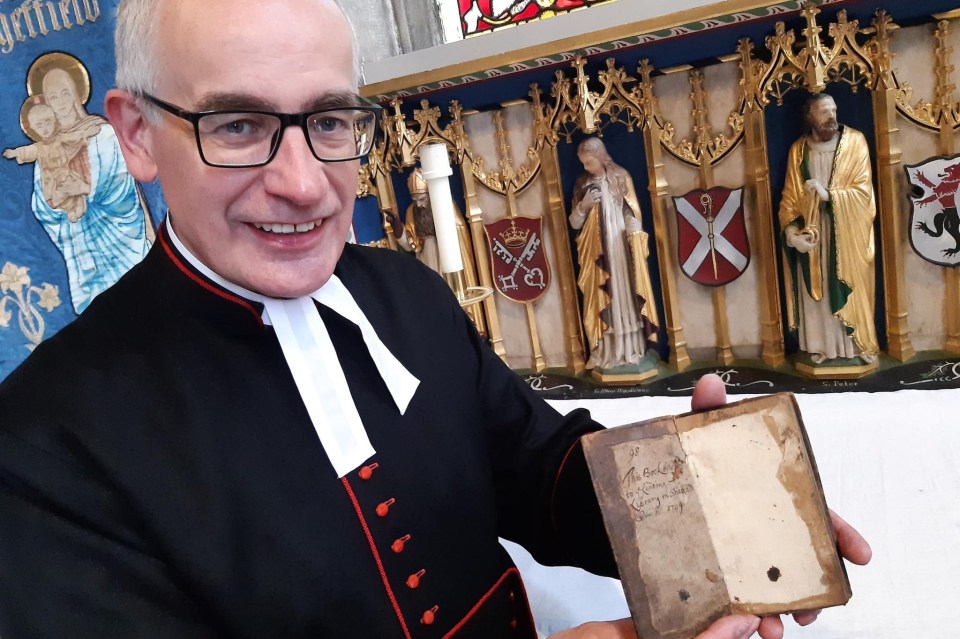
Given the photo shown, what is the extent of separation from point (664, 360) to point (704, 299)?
0.39m

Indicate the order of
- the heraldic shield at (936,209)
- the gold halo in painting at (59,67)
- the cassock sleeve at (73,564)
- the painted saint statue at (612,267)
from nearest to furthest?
the cassock sleeve at (73,564) → the gold halo in painting at (59,67) → the heraldic shield at (936,209) → the painted saint statue at (612,267)

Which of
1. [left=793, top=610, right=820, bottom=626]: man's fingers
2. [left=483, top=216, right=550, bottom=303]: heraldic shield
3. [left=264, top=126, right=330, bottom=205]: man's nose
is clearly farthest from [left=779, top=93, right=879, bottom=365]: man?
[left=264, top=126, right=330, bottom=205]: man's nose

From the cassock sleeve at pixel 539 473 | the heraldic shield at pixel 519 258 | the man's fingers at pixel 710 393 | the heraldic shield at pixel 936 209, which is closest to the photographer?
the man's fingers at pixel 710 393

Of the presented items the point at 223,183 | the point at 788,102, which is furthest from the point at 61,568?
the point at 788,102

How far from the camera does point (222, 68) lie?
89 centimetres

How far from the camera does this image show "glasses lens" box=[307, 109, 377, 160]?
0.97 meters

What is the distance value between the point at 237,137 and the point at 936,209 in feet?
10.0

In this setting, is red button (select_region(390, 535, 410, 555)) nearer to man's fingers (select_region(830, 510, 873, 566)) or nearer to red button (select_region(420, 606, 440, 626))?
red button (select_region(420, 606, 440, 626))

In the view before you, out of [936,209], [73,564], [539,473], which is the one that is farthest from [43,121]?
[936,209]

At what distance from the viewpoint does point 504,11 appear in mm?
3994

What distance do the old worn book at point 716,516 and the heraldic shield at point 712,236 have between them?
8.25 feet

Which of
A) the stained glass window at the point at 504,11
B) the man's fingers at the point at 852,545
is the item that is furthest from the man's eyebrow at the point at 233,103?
the stained glass window at the point at 504,11

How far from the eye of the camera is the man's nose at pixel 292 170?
3.05ft

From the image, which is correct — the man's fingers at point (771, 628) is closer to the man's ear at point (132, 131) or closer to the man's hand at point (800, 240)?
the man's ear at point (132, 131)
